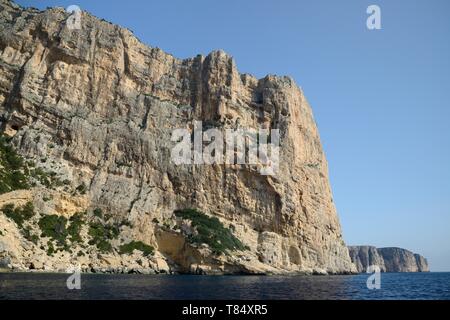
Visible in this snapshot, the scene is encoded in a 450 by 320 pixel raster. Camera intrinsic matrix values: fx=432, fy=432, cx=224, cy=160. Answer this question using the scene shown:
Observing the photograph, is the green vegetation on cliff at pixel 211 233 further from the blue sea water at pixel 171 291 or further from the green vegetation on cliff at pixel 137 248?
the blue sea water at pixel 171 291

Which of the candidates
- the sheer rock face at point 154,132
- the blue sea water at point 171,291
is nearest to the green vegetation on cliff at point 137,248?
the sheer rock face at point 154,132

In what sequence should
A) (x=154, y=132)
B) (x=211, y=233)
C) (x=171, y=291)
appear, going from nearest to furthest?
(x=171, y=291), (x=211, y=233), (x=154, y=132)

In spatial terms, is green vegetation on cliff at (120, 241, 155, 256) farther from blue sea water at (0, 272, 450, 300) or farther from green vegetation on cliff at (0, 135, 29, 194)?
blue sea water at (0, 272, 450, 300)

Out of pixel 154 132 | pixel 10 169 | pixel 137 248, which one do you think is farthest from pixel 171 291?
pixel 154 132

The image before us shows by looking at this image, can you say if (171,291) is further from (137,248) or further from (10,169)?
(10,169)

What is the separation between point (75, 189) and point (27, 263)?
25.0 metres

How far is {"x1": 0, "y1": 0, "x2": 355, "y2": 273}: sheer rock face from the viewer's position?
272 feet

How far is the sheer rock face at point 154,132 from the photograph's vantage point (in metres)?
82.8

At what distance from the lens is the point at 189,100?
106562 mm

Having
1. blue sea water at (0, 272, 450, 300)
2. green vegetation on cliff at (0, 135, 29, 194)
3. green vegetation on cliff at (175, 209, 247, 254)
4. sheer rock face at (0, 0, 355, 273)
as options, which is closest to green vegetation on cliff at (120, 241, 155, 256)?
sheer rock face at (0, 0, 355, 273)

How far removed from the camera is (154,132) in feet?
313

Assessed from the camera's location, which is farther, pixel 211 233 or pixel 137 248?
pixel 211 233
